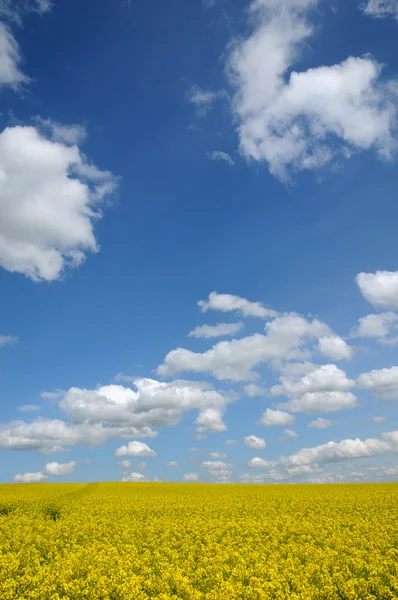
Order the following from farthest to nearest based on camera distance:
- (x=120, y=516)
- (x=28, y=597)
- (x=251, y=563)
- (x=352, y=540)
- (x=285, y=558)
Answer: (x=120, y=516) → (x=352, y=540) → (x=285, y=558) → (x=251, y=563) → (x=28, y=597)

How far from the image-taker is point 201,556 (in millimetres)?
16984

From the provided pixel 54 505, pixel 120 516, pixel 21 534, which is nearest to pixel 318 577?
pixel 21 534

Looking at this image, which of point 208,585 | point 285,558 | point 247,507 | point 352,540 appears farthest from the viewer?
point 247,507

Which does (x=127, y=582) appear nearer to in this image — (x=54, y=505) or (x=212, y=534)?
(x=212, y=534)

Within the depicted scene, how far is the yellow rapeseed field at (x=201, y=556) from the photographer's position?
13.3 metres

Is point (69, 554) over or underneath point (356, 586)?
over

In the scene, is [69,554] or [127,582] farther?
[69,554]

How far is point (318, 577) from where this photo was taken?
14.4 metres

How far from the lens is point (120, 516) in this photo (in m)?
27.6

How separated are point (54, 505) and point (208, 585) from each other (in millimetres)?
22542

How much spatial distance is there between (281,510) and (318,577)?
52.4ft

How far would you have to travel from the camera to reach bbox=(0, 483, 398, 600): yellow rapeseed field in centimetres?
1327

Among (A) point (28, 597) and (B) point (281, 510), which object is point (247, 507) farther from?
(A) point (28, 597)

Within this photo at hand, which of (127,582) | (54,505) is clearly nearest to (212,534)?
(127,582)
